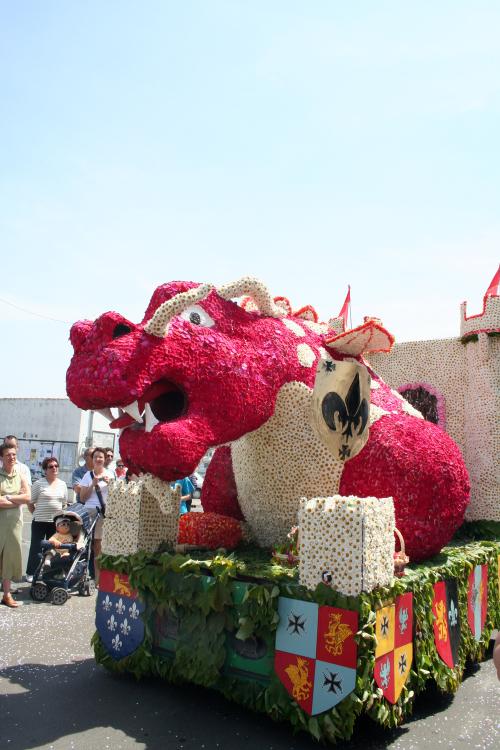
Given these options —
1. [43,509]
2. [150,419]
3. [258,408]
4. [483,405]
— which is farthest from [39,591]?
[483,405]

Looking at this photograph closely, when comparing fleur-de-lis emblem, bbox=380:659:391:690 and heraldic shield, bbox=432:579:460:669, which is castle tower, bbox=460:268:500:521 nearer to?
heraldic shield, bbox=432:579:460:669

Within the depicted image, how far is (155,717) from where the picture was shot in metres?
3.65

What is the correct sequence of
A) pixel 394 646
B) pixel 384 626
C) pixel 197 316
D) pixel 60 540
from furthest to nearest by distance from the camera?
pixel 60 540 < pixel 197 316 < pixel 394 646 < pixel 384 626

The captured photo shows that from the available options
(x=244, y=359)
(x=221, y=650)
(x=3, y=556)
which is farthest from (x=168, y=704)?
(x=3, y=556)

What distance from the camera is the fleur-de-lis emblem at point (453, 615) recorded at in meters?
4.19

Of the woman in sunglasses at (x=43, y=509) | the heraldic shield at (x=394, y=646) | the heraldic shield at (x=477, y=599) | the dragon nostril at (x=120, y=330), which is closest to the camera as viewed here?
the heraldic shield at (x=394, y=646)

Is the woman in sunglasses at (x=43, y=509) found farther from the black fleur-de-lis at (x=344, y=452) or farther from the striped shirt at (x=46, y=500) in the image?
the black fleur-de-lis at (x=344, y=452)

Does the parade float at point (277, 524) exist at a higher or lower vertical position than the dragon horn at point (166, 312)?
lower

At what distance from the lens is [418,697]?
4.10 meters

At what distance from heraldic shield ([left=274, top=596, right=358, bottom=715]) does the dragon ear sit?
1882 millimetres

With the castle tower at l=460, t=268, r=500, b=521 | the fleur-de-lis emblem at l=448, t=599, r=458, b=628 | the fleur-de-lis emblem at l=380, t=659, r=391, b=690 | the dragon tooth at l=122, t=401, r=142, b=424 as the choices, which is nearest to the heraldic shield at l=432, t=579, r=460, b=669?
the fleur-de-lis emblem at l=448, t=599, r=458, b=628

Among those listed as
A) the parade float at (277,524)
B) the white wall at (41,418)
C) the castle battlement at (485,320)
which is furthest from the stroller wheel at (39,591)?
the white wall at (41,418)

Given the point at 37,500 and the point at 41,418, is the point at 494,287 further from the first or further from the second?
the point at 41,418

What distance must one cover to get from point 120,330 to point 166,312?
29 centimetres
